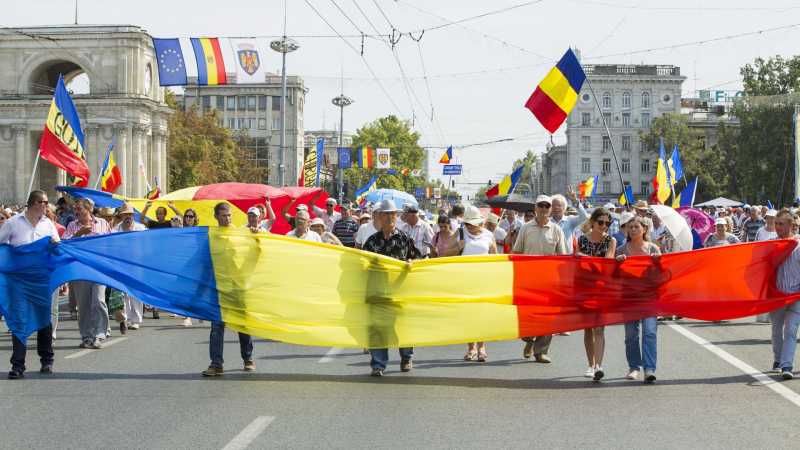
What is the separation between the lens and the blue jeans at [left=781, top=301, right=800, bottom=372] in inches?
366

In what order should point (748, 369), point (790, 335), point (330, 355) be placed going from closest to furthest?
point (790, 335), point (748, 369), point (330, 355)

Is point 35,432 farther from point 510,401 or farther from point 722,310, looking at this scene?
point 722,310

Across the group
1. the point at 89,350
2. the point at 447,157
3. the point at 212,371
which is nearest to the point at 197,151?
the point at 447,157

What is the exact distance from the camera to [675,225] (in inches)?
462

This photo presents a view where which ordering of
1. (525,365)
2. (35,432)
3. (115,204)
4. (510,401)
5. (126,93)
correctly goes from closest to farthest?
1. (35,432)
2. (510,401)
3. (525,365)
4. (115,204)
5. (126,93)

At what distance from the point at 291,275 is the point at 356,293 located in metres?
0.69

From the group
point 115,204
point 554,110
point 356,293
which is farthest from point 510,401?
point 115,204

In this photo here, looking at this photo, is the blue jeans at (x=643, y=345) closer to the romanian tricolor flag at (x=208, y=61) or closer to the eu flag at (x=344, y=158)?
the romanian tricolor flag at (x=208, y=61)

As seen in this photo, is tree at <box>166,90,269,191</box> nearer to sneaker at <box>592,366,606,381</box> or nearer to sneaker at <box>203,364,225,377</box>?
sneaker at <box>203,364,225,377</box>

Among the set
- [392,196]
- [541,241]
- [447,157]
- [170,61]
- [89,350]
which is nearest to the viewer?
[541,241]

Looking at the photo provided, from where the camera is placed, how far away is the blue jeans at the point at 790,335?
9.30 metres

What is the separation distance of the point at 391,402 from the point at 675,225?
5388mm

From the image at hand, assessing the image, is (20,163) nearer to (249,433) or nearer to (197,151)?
(197,151)

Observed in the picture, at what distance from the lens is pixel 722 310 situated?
9.69m
